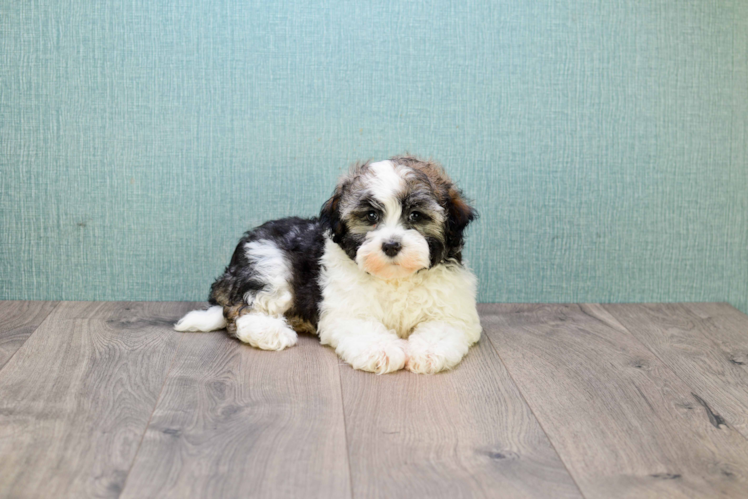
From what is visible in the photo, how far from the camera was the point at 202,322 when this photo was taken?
8.75 feet

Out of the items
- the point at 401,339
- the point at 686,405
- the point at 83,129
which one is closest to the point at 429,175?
the point at 401,339

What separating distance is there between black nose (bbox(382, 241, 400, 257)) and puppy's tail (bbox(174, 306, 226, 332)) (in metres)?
0.76

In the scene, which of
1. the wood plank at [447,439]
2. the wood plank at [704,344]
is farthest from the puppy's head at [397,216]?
the wood plank at [704,344]

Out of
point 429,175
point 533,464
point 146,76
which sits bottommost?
point 533,464

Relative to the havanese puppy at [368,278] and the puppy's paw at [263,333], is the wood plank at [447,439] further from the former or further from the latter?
the puppy's paw at [263,333]

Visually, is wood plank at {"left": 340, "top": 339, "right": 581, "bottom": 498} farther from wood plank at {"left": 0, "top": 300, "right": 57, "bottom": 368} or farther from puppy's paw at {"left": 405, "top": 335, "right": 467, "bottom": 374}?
wood plank at {"left": 0, "top": 300, "right": 57, "bottom": 368}

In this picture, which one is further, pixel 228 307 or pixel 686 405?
pixel 228 307

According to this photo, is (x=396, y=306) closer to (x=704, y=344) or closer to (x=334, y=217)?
(x=334, y=217)

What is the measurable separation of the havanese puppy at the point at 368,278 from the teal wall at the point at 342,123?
1.40 feet

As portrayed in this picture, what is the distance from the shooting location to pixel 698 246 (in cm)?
316

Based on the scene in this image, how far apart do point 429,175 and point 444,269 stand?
1.08 feet

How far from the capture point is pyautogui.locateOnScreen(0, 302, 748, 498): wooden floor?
5.44ft

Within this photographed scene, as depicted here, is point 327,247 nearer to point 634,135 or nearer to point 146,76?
point 146,76

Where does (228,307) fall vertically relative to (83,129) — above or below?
below
